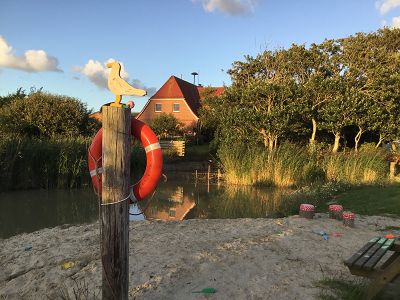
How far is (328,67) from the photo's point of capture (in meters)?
19.2

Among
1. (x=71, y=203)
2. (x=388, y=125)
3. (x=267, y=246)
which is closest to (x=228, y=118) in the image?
(x=388, y=125)

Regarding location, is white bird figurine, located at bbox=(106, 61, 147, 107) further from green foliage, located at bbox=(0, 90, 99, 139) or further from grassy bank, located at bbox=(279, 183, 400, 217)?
green foliage, located at bbox=(0, 90, 99, 139)

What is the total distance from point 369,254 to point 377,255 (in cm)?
8

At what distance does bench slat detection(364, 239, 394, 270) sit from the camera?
311 centimetres

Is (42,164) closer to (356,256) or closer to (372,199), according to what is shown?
(372,199)

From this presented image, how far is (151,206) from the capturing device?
10.2 metres

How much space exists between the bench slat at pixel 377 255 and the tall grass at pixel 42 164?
11087mm

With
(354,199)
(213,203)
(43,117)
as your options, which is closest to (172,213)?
(213,203)

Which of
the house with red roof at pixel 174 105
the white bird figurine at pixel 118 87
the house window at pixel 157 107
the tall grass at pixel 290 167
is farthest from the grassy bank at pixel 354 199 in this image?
the house window at pixel 157 107

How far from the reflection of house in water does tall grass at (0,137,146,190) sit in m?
3.23

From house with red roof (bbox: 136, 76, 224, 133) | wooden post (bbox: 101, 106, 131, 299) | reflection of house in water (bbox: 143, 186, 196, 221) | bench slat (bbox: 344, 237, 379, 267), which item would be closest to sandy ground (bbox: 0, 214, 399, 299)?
bench slat (bbox: 344, 237, 379, 267)

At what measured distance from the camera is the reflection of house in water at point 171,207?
357 inches

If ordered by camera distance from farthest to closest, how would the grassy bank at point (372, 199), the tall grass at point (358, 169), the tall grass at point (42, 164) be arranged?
the tall grass at point (358, 169) → the tall grass at point (42, 164) → the grassy bank at point (372, 199)

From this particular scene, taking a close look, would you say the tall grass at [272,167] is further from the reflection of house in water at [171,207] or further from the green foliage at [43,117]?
the green foliage at [43,117]
